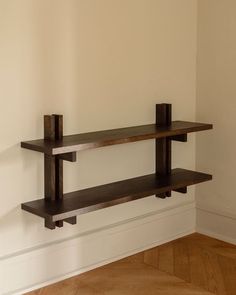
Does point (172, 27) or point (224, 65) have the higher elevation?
point (172, 27)

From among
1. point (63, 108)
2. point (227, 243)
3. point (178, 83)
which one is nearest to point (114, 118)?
point (63, 108)

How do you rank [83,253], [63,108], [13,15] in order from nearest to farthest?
[13,15], [63,108], [83,253]

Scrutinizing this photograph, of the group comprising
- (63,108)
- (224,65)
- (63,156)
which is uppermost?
(224,65)

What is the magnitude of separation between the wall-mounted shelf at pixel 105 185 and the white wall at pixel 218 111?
0.58 ft

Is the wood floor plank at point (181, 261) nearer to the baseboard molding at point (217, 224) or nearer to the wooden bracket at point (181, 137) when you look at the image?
the baseboard molding at point (217, 224)

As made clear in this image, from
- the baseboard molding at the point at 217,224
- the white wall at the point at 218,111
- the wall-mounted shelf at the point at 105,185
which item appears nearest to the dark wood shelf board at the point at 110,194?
the wall-mounted shelf at the point at 105,185

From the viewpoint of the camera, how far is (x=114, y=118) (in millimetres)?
2695

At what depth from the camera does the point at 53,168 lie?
237 cm

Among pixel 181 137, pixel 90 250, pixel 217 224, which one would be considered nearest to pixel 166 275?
pixel 90 250

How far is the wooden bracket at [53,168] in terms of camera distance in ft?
7.72

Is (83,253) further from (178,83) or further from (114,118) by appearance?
(178,83)

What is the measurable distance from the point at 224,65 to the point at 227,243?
1.06 meters

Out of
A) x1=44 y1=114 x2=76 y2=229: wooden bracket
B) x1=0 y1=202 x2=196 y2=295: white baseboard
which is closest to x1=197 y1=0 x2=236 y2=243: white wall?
x1=0 y1=202 x2=196 y2=295: white baseboard

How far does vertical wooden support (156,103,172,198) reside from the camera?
286 cm
